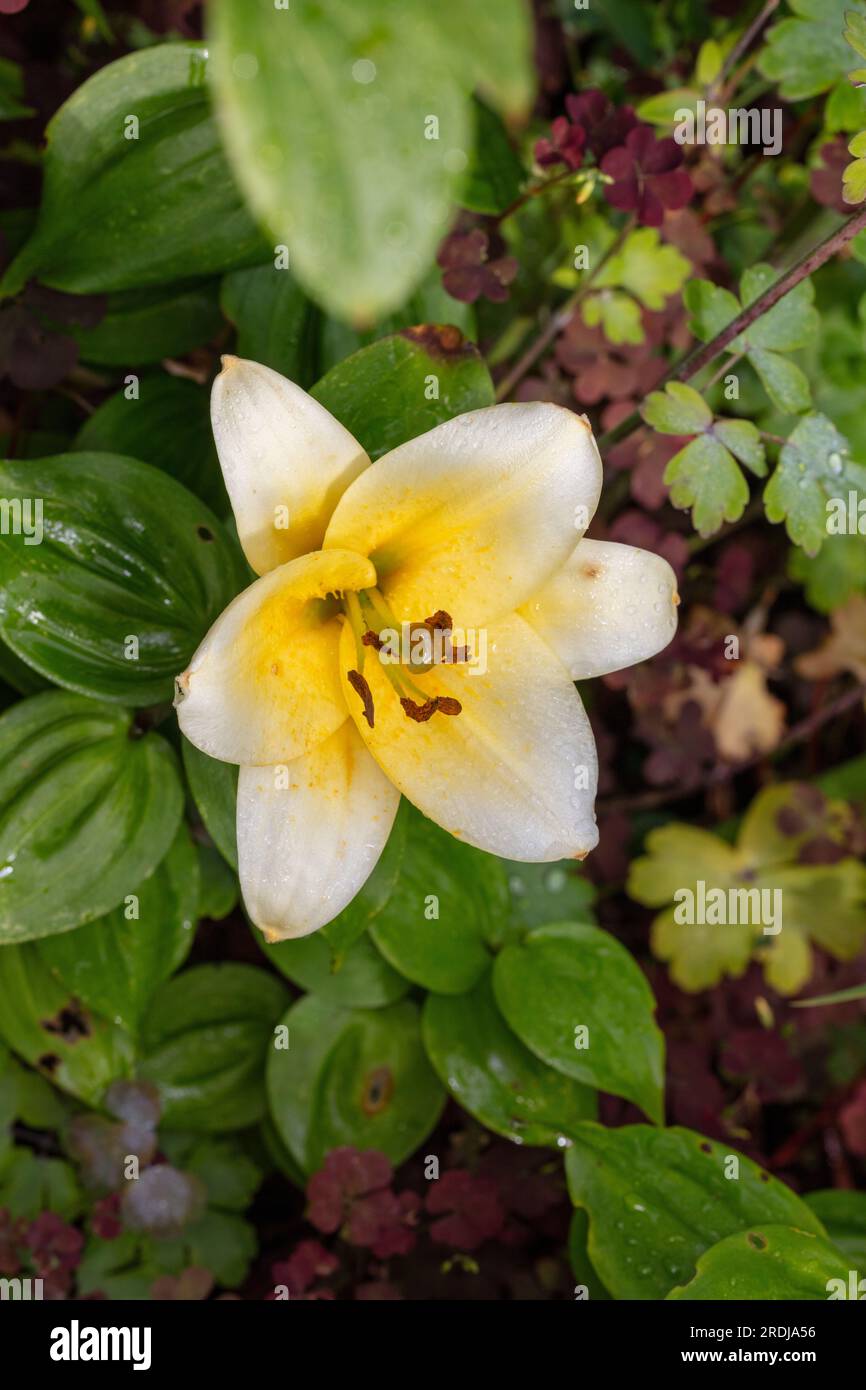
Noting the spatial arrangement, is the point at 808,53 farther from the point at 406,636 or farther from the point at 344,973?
the point at 344,973

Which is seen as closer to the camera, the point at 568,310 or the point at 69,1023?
the point at 69,1023

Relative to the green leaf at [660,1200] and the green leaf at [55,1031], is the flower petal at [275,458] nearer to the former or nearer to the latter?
the green leaf at [55,1031]

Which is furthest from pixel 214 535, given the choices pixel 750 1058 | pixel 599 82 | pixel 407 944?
pixel 599 82

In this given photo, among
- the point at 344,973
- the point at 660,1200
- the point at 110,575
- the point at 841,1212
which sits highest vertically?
the point at 110,575

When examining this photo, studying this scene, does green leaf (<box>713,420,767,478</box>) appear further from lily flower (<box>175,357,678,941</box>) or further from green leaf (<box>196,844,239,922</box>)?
green leaf (<box>196,844,239,922</box>)

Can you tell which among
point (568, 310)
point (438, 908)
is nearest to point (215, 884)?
point (438, 908)

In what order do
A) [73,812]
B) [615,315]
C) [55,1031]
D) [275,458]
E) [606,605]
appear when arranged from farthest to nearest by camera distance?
[615,315], [55,1031], [73,812], [606,605], [275,458]

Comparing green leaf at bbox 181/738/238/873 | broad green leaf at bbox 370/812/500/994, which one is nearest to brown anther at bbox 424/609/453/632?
green leaf at bbox 181/738/238/873
